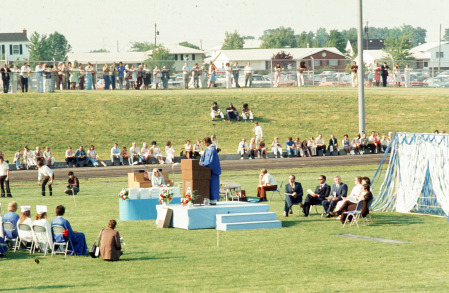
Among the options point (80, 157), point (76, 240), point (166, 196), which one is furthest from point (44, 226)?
point (80, 157)

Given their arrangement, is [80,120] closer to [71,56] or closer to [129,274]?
[129,274]

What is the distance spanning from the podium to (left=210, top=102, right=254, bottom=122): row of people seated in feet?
96.8

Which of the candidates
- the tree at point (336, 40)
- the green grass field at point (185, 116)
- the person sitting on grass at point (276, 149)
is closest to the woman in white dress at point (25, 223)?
the green grass field at point (185, 116)

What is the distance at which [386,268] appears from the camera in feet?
46.9

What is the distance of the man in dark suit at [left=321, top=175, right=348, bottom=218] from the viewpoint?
2195cm

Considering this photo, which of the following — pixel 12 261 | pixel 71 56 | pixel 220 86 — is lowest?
pixel 12 261

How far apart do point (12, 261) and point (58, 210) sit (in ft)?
4.85

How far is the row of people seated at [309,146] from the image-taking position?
144 feet

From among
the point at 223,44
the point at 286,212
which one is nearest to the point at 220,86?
the point at 286,212

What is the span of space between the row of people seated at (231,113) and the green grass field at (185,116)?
508 millimetres

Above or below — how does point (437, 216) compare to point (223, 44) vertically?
below

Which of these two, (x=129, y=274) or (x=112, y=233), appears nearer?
(x=129, y=274)

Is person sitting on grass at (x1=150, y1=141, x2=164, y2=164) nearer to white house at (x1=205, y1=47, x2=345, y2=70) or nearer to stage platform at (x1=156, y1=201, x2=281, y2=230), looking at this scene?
stage platform at (x1=156, y1=201, x2=281, y2=230)

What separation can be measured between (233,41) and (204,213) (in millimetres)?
159233
